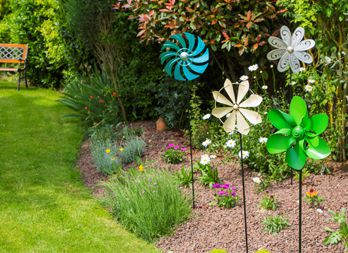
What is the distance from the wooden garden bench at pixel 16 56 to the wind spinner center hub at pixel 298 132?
28.3ft

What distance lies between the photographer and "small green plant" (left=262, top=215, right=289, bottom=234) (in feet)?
13.0

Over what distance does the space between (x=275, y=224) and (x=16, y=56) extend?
8.50 meters

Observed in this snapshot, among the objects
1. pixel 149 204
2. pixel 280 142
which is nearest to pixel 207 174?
pixel 149 204

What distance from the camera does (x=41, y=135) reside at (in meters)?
7.39

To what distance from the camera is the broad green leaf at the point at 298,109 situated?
117 inches

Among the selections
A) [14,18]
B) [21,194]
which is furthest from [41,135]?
[14,18]

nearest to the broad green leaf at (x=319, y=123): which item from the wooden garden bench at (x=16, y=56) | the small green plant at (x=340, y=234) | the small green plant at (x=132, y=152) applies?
the small green plant at (x=340, y=234)

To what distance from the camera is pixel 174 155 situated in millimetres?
5598

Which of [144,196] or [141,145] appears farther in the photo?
[141,145]

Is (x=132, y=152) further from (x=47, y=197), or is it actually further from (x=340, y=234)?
(x=340, y=234)

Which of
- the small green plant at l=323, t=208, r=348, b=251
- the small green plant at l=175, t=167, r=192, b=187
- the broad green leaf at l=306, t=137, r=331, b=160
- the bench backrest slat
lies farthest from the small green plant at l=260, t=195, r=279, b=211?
the bench backrest slat

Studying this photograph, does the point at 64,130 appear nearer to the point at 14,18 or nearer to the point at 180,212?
the point at 180,212

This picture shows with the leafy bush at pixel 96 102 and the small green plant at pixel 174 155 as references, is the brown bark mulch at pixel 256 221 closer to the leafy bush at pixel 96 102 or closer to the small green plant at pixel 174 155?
the small green plant at pixel 174 155

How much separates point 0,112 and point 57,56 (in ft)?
5.73
